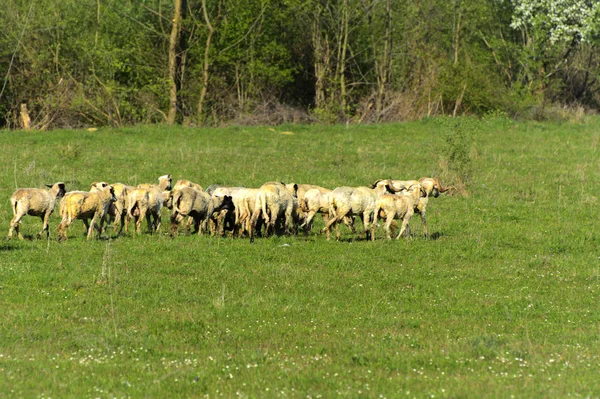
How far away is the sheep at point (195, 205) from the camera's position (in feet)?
64.9

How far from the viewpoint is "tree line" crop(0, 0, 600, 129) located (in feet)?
149

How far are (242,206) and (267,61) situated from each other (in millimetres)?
32556

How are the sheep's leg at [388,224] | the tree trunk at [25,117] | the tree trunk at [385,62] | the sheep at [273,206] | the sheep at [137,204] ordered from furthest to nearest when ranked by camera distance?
the tree trunk at [385,62] → the tree trunk at [25,117] → the sheep at [137,204] → the sheep at [273,206] → the sheep's leg at [388,224]

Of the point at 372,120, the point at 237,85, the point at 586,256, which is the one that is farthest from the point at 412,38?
the point at 586,256

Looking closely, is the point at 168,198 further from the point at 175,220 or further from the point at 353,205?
the point at 353,205

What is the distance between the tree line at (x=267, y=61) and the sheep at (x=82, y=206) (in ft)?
86.1

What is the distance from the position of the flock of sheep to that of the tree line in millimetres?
25366

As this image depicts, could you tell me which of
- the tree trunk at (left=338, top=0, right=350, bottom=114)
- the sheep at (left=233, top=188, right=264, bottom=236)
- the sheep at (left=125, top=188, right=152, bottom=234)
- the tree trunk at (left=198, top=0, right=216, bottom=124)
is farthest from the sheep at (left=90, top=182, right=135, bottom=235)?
the tree trunk at (left=338, top=0, right=350, bottom=114)

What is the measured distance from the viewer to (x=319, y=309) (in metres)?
13.6

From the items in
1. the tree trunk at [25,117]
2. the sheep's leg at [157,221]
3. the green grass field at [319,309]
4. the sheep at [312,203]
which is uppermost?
the tree trunk at [25,117]

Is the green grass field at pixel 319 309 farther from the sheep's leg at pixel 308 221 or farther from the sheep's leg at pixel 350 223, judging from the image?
the sheep's leg at pixel 350 223

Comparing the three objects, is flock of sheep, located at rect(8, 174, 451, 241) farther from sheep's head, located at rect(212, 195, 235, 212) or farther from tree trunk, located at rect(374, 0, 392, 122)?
tree trunk, located at rect(374, 0, 392, 122)

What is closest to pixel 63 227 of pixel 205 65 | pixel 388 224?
pixel 388 224

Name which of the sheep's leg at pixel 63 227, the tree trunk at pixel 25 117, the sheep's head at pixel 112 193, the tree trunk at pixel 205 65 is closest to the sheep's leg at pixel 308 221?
the sheep's head at pixel 112 193
